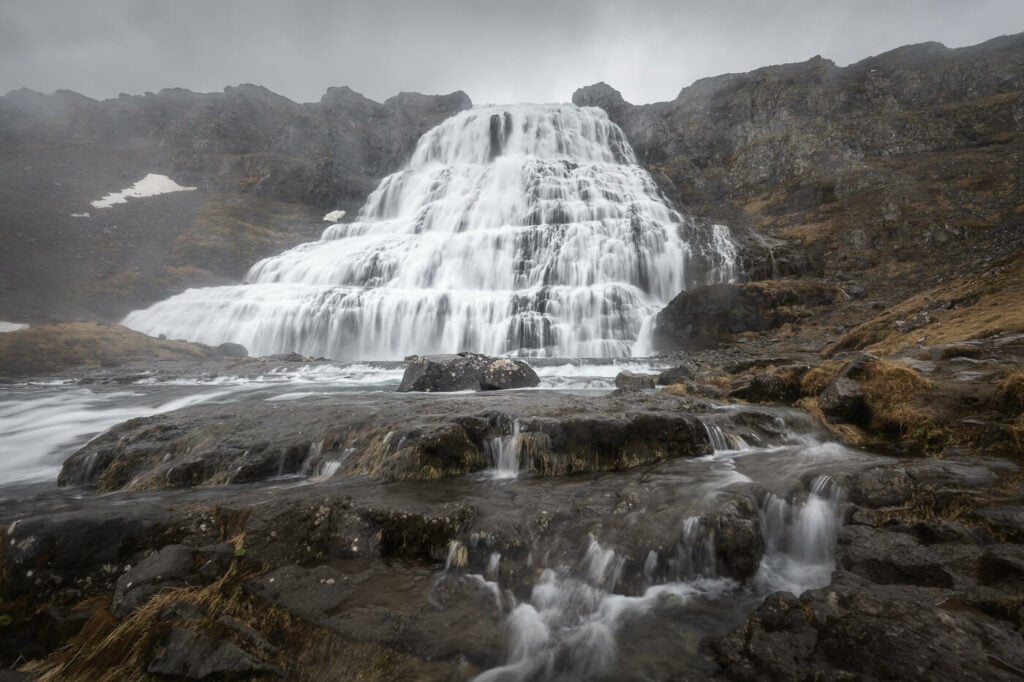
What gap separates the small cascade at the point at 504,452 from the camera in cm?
546

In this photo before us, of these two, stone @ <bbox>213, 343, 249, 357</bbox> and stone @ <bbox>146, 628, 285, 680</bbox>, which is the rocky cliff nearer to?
stone @ <bbox>146, 628, 285, 680</bbox>

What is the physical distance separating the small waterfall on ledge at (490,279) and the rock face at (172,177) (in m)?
4.41

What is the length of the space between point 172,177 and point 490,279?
146 ft

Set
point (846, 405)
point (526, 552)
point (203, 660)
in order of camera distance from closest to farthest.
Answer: point (203, 660) < point (526, 552) < point (846, 405)

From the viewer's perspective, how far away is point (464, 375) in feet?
35.6

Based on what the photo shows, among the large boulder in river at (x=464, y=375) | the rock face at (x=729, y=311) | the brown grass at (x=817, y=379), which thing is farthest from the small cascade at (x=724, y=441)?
the rock face at (x=729, y=311)

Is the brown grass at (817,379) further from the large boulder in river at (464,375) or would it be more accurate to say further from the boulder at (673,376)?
the large boulder in river at (464,375)

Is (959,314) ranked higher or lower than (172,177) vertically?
lower

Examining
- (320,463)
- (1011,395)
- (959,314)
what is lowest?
(320,463)

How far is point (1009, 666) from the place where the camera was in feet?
6.80

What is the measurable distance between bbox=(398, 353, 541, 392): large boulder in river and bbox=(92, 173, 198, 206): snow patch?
44341 mm

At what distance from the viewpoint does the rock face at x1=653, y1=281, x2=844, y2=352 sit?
1741cm

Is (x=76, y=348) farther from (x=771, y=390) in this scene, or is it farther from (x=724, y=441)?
(x=771, y=390)

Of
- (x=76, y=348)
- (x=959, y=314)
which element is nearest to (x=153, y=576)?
(x=959, y=314)
